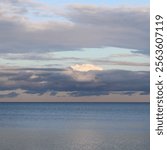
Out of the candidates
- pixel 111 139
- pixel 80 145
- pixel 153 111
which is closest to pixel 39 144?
pixel 80 145

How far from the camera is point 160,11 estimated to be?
14.2m

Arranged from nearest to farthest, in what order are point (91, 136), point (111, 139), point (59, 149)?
point (59, 149), point (111, 139), point (91, 136)

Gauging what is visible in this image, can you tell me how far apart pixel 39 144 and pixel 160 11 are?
866 inches

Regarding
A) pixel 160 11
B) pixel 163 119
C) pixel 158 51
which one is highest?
pixel 160 11

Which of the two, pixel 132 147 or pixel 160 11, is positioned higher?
pixel 160 11

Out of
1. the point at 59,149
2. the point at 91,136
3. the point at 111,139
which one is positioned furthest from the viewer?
the point at 91,136

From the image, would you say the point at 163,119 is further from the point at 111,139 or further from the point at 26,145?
the point at 111,139

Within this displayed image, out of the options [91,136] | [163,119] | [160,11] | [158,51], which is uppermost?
[160,11]

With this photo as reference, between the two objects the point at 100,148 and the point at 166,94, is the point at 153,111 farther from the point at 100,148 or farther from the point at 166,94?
the point at 100,148

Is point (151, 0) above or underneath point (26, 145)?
above

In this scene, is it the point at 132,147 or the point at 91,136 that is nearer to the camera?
the point at 132,147

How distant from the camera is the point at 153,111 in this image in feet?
46.1

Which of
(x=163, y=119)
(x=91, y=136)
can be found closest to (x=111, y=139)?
(x=91, y=136)

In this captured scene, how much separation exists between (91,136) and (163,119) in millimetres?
26961
